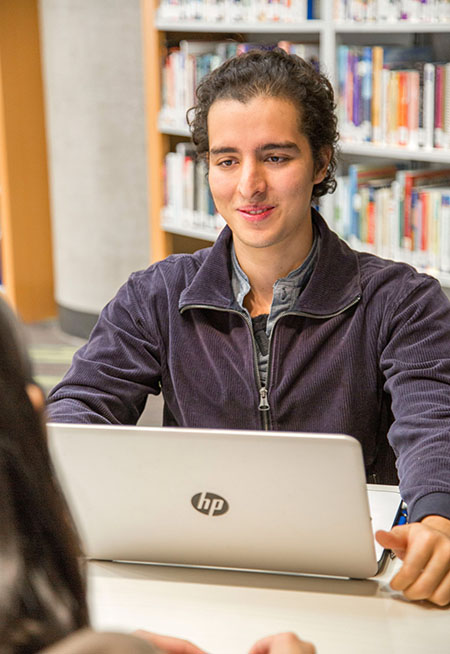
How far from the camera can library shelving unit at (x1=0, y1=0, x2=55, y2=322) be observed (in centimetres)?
489

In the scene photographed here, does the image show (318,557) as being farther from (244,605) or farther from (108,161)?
(108,161)

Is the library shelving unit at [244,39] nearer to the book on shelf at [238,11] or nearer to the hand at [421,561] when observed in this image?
the book on shelf at [238,11]

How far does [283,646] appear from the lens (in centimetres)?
96

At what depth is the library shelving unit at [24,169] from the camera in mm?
4887

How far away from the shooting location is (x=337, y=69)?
10.7ft

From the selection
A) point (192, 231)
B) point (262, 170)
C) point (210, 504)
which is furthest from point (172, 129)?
point (210, 504)

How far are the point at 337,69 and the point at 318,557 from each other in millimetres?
2401

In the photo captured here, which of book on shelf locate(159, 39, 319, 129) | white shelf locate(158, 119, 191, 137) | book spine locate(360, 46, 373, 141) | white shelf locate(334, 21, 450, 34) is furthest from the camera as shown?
white shelf locate(158, 119, 191, 137)

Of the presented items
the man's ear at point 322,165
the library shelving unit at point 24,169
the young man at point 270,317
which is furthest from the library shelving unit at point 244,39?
the young man at point 270,317

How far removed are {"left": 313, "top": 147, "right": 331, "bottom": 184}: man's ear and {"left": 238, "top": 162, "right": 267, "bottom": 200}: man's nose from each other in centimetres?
15

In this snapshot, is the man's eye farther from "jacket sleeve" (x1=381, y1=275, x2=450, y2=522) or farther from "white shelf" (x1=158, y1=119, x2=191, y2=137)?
"white shelf" (x1=158, y1=119, x2=191, y2=137)

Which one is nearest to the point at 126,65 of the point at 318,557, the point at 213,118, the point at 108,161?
the point at 108,161

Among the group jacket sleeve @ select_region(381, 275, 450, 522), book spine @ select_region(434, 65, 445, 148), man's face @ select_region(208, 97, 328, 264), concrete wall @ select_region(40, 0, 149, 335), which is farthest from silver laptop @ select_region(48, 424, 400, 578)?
concrete wall @ select_region(40, 0, 149, 335)

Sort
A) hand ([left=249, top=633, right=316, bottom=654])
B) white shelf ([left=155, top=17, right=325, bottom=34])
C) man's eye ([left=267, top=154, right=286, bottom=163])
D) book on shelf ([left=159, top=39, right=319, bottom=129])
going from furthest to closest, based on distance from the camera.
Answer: book on shelf ([left=159, top=39, right=319, bottom=129]), white shelf ([left=155, top=17, right=325, bottom=34]), man's eye ([left=267, top=154, right=286, bottom=163]), hand ([left=249, top=633, right=316, bottom=654])
